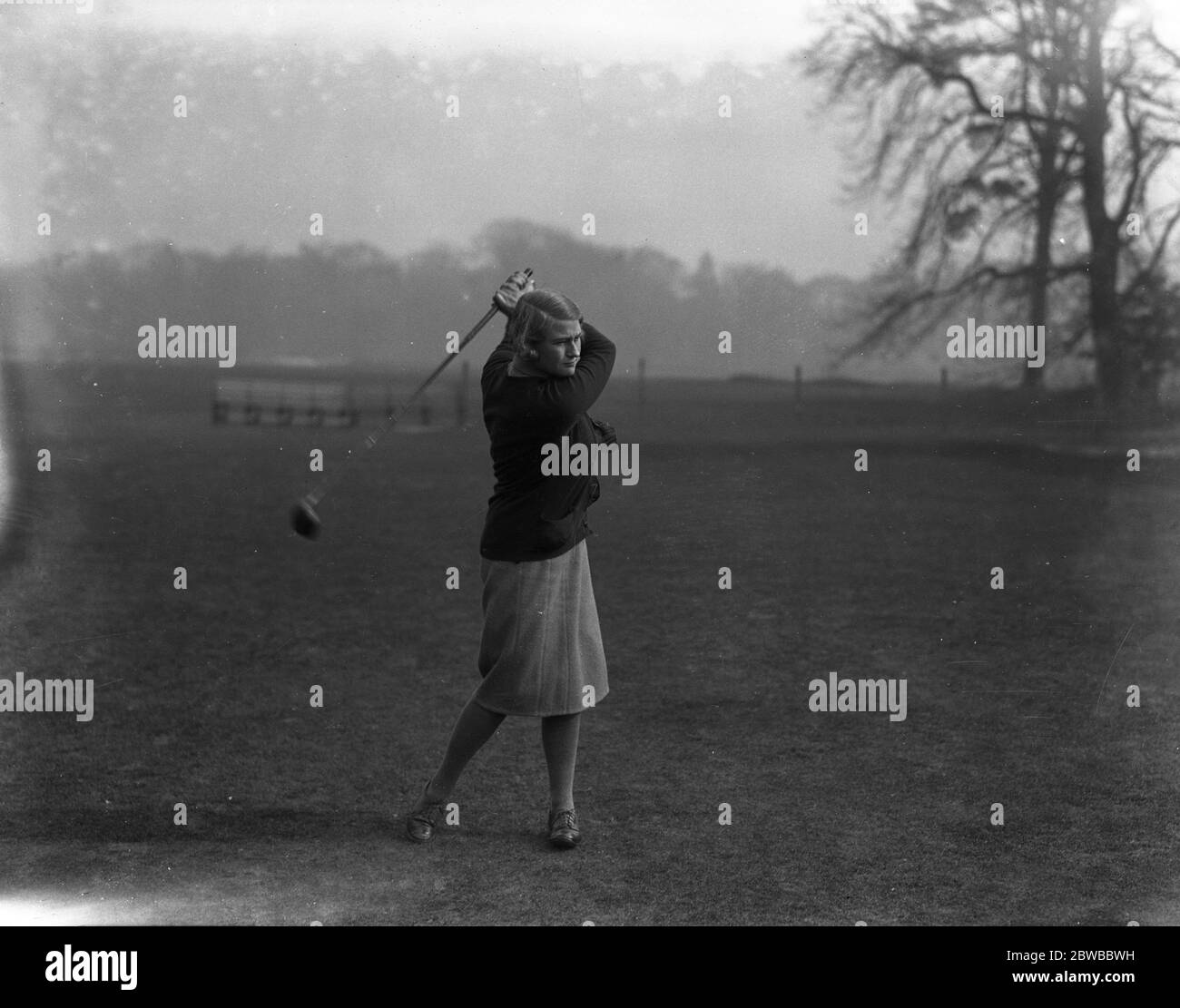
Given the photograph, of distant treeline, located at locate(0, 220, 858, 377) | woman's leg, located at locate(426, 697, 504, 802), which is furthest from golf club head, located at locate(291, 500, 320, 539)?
distant treeline, located at locate(0, 220, 858, 377)

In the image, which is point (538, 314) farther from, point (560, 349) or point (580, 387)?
point (580, 387)

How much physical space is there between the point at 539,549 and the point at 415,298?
71.9 inches

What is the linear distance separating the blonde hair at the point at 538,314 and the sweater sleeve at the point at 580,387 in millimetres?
113

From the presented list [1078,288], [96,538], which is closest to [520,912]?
[96,538]

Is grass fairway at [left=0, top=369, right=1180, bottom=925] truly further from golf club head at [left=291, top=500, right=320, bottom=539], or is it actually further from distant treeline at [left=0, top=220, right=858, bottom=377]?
golf club head at [left=291, top=500, right=320, bottom=539]

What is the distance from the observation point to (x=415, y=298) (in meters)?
→ 5.75

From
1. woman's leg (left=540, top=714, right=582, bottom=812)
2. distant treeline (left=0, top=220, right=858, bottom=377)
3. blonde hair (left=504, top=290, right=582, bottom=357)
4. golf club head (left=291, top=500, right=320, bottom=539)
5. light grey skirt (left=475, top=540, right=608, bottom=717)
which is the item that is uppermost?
distant treeline (left=0, top=220, right=858, bottom=377)

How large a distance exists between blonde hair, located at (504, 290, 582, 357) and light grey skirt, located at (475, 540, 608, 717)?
621mm

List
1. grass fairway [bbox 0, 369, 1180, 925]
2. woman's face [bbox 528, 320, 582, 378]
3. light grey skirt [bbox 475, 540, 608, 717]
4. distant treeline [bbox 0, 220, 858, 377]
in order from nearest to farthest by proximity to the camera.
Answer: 1. woman's face [bbox 528, 320, 582, 378]
2. light grey skirt [bbox 475, 540, 608, 717]
3. grass fairway [bbox 0, 369, 1180, 925]
4. distant treeline [bbox 0, 220, 858, 377]

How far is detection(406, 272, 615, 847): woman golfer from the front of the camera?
13.8ft

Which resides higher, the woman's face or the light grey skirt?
the woman's face

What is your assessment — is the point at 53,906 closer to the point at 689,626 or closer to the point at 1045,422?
the point at 689,626

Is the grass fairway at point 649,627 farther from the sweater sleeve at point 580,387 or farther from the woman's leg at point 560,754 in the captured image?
the sweater sleeve at point 580,387

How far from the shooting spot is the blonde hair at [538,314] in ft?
13.6
